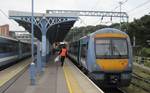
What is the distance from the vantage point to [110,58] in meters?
21.1

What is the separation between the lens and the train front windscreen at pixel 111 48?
2128 centimetres

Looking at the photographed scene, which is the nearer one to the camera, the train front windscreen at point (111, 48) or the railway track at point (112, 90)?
the train front windscreen at point (111, 48)

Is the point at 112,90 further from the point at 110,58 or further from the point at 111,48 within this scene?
the point at 111,48

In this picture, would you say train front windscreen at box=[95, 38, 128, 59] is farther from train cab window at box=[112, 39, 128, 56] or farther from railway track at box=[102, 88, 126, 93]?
railway track at box=[102, 88, 126, 93]

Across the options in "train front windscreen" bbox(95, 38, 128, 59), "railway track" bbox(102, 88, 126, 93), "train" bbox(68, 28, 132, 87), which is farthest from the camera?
"railway track" bbox(102, 88, 126, 93)

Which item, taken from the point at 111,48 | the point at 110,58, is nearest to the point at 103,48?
the point at 111,48

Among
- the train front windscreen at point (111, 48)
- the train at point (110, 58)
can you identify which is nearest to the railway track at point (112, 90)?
the train at point (110, 58)

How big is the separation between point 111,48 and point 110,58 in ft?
2.19

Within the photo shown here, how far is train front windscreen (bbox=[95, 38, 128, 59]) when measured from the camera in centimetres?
2128

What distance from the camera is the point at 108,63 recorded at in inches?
821

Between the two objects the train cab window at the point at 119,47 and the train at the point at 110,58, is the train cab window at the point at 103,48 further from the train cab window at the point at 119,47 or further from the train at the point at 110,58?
the train cab window at the point at 119,47

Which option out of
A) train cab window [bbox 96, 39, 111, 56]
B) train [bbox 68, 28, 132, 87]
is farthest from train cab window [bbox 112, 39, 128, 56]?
train cab window [bbox 96, 39, 111, 56]

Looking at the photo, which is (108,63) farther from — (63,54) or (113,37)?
(63,54)

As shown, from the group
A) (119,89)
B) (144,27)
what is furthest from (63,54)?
(144,27)
